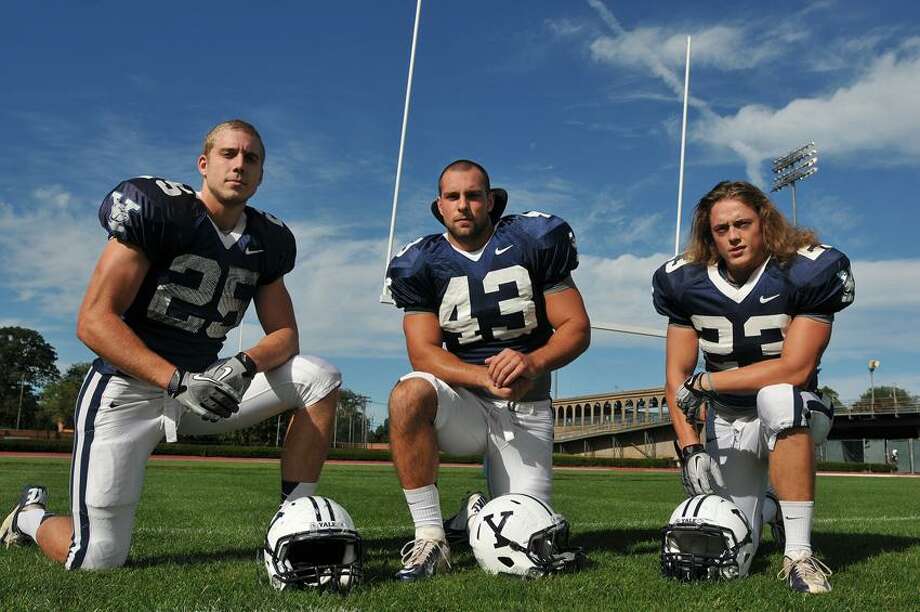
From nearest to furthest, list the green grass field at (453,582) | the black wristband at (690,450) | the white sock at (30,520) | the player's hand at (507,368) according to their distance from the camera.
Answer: the green grass field at (453,582) → the player's hand at (507,368) → the black wristband at (690,450) → the white sock at (30,520)

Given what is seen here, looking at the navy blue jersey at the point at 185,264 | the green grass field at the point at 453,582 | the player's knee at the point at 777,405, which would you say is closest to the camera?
the green grass field at the point at 453,582

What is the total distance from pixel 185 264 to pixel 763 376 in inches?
105

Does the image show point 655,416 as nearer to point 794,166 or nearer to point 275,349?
point 794,166

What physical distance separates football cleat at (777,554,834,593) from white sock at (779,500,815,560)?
1.1 inches

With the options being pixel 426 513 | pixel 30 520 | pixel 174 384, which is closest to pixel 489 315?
pixel 426 513

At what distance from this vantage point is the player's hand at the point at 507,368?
143 inches

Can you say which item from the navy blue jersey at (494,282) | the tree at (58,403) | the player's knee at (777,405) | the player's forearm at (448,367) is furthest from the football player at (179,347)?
the tree at (58,403)

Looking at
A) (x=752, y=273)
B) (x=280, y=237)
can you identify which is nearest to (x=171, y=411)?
(x=280, y=237)

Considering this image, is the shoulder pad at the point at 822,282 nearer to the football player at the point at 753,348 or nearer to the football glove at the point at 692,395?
the football player at the point at 753,348

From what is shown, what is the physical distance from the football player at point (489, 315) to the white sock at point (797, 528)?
114cm

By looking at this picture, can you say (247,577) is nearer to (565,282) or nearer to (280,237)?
→ (280,237)

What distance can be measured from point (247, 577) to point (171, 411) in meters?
0.83

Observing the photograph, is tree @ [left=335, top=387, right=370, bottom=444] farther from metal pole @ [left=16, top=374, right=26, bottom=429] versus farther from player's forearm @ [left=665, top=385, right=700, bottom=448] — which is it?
player's forearm @ [left=665, top=385, right=700, bottom=448]

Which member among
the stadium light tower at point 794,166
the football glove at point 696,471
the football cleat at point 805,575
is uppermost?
the stadium light tower at point 794,166
